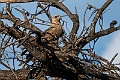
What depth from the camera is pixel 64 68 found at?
525 cm

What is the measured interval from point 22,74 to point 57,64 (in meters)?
0.67

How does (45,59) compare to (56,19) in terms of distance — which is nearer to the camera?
(45,59)

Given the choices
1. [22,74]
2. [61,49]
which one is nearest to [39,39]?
[61,49]

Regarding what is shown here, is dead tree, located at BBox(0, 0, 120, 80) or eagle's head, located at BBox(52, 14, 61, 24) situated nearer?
dead tree, located at BBox(0, 0, 120, 80)

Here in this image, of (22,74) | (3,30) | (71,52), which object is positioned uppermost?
(3,30)

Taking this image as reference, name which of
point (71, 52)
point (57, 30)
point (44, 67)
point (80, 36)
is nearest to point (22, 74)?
point (44, 67)

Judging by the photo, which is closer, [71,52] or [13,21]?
[13,21]

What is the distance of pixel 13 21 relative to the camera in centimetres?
481

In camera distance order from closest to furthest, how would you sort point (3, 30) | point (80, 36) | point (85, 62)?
point (3, 30)
point (85, 62)
point (80, 36)

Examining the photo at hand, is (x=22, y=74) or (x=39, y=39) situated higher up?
(x=39, y=39)

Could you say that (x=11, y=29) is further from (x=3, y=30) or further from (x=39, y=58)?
(x=39, y=58)

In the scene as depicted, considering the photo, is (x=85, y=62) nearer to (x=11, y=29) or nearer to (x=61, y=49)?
(x=61, y=49)

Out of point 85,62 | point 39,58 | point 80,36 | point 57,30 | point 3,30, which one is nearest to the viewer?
point 3,30

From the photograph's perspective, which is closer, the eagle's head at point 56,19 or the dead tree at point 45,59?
the dead tree at point 45,59
